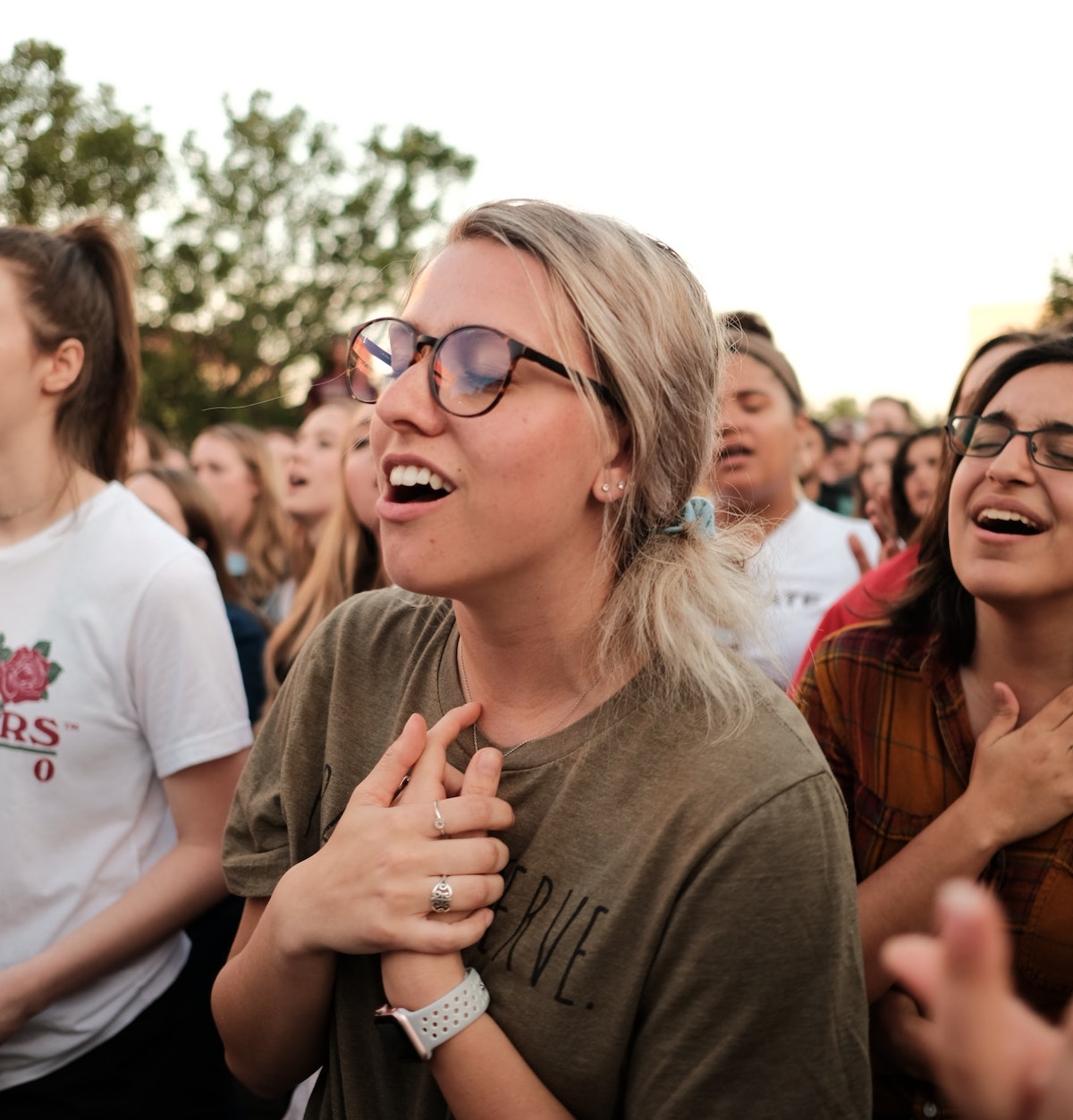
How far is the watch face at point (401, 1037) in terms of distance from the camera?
1467 millimetres

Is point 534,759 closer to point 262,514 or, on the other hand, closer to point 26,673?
point 26,673

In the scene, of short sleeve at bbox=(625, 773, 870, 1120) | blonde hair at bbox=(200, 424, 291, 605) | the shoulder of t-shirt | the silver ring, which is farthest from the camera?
blonde hair at bbox=(200, 424, 291, 605)

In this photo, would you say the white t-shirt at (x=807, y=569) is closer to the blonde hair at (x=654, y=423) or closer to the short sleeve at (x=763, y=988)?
the blonde hair at (x=654, y=423)

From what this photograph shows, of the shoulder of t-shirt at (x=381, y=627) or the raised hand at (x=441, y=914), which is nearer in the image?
the raised hand at (x=441, y=914)

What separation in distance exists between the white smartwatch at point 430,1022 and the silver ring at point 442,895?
12 cm

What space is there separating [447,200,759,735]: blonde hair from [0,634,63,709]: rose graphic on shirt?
4.46ft

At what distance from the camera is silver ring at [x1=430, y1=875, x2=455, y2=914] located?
149 centimetres

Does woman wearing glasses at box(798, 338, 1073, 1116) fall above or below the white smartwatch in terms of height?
above

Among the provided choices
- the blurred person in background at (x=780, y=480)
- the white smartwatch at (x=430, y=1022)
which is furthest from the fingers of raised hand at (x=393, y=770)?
the blurred person in background at (x=780, y=480)

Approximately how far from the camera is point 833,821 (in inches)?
57.6

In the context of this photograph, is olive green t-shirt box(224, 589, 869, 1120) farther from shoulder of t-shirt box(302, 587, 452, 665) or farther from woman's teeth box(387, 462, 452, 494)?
woman's teeth box(387, 462, 452, 494)

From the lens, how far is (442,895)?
4.91 feet

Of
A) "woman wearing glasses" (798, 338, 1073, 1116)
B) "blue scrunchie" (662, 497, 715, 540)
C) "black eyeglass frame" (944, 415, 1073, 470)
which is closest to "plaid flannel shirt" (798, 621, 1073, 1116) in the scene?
"woman wearing glasses" (798, 338, 1073, 1116)

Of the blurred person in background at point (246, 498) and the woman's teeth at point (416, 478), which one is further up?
the woman's teeth at point (416, 478)
